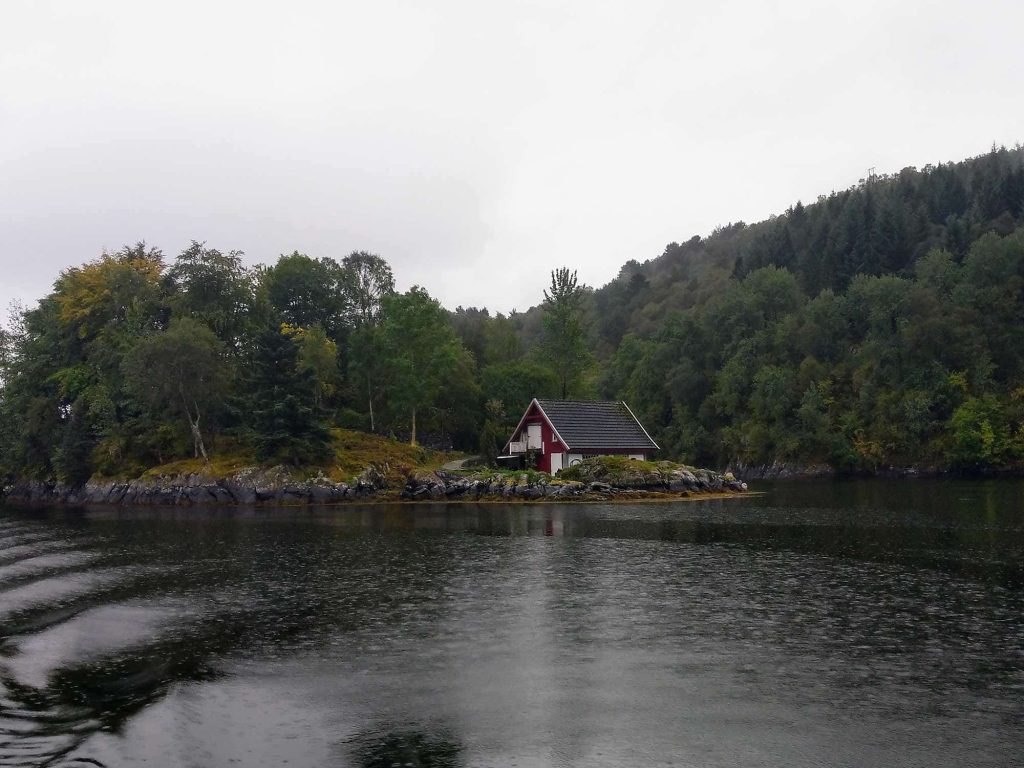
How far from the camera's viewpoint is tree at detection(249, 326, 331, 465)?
2406 inches

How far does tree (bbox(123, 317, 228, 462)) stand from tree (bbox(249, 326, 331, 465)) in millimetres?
3698

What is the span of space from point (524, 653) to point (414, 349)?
61.3m

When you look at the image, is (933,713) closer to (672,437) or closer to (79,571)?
(79,571)

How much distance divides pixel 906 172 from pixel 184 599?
171m

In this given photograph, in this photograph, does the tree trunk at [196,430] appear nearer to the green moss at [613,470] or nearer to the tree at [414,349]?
the tree at [414,349]

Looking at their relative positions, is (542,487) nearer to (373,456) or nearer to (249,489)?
(373,456)

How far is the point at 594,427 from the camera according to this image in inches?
2677

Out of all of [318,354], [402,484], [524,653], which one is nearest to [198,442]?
[318,354]

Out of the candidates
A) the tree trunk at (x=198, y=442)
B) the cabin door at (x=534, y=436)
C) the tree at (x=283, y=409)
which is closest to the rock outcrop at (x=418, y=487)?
the tree at (x=283, y=409)

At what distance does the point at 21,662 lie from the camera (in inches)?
677

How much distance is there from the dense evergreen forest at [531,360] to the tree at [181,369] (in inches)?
7.3

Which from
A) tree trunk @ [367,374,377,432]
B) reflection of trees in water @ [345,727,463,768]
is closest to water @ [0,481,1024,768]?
reflection of trees in water @ [345,727,463,768]

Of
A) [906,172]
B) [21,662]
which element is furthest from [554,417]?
[906,172]

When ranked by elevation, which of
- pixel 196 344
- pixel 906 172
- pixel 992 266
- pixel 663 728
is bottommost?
pixel 663 728
